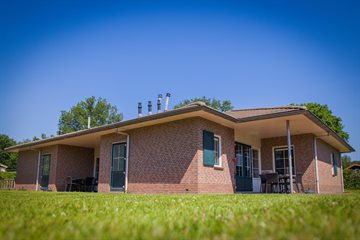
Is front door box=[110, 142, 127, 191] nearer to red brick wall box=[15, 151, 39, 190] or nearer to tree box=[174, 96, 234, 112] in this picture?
red brick wall box=[15, 151, 39, 190]

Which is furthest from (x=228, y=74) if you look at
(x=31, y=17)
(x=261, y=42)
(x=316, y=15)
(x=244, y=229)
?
(x=244, y=229)

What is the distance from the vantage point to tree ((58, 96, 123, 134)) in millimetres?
49438

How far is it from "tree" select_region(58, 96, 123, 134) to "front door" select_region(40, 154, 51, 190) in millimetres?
30074

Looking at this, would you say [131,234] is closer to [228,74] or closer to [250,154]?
[250,154]

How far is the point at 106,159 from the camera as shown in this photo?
14.7m

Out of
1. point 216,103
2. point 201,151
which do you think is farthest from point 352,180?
point 216,103

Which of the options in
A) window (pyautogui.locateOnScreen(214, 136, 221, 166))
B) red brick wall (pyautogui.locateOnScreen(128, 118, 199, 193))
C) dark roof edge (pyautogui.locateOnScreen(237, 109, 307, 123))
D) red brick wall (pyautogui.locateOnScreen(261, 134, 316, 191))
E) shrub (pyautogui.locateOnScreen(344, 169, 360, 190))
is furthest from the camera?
shrub (pyautogui.locateOnScreen(344, 169, 360, 190))

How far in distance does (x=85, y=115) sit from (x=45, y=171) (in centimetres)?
3227

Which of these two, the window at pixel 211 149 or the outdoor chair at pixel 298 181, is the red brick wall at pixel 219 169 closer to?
the window at pixel 211 149

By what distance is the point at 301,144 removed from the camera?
1439cm

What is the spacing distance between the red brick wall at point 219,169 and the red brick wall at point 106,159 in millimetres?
4934

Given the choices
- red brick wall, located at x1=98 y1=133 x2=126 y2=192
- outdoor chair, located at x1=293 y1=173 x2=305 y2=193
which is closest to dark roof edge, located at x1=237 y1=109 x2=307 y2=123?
outdoor chair, located at x1=293 y1=173 x2=305 y2=193

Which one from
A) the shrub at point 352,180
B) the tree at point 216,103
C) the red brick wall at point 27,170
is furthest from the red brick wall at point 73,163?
the tree at point 216,103

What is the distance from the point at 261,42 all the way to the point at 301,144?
18.9 feet
